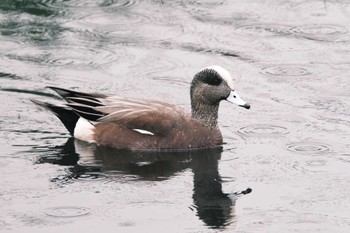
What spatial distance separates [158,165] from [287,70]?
3.12 meters

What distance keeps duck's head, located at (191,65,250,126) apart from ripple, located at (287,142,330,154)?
26.9 inches

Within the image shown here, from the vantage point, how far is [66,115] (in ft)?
39.5

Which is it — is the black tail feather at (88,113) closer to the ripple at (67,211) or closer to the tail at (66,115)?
the tail at (66,115)

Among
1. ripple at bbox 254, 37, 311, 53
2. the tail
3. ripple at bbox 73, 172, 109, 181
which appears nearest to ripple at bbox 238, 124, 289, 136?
the tail

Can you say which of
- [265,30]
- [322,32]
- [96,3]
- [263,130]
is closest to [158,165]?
[263,130]

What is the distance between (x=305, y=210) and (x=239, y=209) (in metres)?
0.52

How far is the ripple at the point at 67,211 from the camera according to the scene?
9781 millimetres

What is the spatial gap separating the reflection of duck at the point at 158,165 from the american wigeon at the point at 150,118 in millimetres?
98

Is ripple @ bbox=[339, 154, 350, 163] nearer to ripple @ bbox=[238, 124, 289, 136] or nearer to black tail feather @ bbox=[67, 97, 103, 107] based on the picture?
ripple @ bbox=[238, 124, 289, 136]

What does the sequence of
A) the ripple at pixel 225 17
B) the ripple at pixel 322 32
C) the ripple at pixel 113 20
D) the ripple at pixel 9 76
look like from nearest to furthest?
1. the ripple at pixel 9 76
2. the ripple at pixel 322 32
3. the ripple at pixel 113 20
4. the ripple at pixel 225 17

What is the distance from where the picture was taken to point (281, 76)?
13.8 meters

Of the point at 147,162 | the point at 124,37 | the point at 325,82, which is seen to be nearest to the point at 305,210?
the point at 147,162

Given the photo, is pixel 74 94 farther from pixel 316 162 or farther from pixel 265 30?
pixel 265 30

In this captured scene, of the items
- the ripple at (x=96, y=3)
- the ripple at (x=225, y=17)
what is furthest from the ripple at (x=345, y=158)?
Answer: the ripple at (x=96, y=3)
